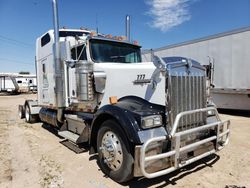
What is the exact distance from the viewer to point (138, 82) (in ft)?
14.7

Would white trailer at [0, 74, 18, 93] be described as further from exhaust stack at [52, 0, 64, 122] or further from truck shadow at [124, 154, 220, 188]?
truck shadow at [124, 154, 220, 188]

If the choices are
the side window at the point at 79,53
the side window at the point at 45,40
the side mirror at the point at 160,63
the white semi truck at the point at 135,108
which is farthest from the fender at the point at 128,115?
the side window at the point at 45,40

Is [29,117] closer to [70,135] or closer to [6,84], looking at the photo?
[70,135]

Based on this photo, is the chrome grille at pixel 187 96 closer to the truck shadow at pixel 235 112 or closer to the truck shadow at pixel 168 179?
the truck shadow at pixel 168 179

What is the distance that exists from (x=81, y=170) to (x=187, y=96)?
2.43 meters

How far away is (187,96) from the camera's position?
414 centimetres

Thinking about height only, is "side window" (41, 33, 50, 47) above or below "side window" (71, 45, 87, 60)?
above

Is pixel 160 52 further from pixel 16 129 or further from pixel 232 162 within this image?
pixel 232 162

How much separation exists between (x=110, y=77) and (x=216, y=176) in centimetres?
271

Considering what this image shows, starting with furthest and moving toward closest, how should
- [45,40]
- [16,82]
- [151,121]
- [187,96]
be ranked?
1. [16,82]
2. [45,40]
3. [187,96]
4. [151,121]

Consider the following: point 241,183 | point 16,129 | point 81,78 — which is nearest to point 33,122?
point 16,129

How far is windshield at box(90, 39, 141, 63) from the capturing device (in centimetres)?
545

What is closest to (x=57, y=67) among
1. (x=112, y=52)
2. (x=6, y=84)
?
(x=112, y=52)

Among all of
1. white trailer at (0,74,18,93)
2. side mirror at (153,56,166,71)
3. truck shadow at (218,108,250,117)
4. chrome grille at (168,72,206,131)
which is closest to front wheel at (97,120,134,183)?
chrome grille at (168,72,206,131)
